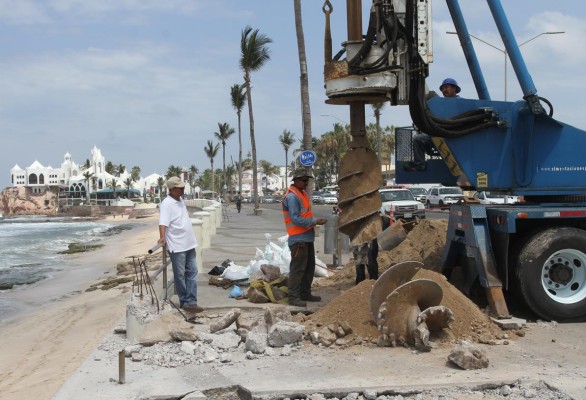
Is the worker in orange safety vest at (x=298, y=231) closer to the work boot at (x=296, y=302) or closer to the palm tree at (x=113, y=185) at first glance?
the work boot at (x=296, y=302)

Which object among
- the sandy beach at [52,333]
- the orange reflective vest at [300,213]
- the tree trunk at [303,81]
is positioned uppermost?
the tree trunk at [303,81]

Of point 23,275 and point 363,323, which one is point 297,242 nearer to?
point 363,323

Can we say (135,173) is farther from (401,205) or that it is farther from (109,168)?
(401,205)

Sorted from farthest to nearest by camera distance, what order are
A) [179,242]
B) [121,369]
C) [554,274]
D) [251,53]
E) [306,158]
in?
[251,53]
[306,158]
[179,242]
[554,274]
[121,369]

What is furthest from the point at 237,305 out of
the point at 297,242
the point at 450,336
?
the point at 450,336

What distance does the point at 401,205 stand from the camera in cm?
2778

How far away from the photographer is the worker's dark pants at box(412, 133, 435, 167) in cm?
876

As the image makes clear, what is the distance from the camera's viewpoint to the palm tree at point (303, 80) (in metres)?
19.8

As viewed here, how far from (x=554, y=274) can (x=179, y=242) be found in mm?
4701

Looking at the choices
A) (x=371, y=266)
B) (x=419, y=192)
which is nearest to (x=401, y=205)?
(x=371, y=266)

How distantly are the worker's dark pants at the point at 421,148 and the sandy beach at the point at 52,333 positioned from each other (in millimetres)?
5033

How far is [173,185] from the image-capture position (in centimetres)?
801

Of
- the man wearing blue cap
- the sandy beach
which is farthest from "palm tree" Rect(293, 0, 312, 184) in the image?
the man wearing blue cap

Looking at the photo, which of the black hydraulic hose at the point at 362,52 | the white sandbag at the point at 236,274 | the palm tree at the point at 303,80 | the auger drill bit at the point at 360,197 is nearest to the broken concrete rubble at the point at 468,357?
the auger drill bit at the point at 360,197
